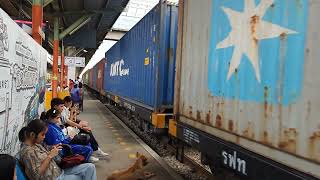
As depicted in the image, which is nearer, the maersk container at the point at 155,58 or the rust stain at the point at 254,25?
the rust stain at the point at 254,25

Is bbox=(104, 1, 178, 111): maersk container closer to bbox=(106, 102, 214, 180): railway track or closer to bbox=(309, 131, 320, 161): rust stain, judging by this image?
bbox=(106, 102, 214, 180): railway track

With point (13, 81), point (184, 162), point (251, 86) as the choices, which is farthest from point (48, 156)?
point (184, 162)

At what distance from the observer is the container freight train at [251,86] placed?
8.16 ft

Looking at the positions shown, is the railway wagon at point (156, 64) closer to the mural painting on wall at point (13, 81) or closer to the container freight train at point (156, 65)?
the container freight train at point (156, 65)

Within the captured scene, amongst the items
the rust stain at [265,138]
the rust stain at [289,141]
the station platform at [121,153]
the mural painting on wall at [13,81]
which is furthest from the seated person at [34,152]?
the station platform at [121,153]

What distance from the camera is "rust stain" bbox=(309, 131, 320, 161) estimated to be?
235cm

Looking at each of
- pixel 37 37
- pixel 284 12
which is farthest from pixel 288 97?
pixel 37 37

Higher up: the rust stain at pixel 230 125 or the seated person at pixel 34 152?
the rust stain at pixel 230 125

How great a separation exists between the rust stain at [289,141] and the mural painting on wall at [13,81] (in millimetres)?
2316

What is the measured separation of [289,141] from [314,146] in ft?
0.85

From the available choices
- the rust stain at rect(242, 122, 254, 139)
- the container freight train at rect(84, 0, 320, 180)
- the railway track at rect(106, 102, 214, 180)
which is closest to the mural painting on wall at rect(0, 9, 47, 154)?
the container freight train at rect(84, 0, 320, 180)

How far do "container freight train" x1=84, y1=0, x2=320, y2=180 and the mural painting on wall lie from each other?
1940 mm

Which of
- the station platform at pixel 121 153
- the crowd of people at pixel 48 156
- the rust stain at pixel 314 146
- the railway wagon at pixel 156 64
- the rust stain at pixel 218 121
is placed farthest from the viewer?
the railway wagon at pixel 156 64

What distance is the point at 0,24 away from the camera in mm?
3201
